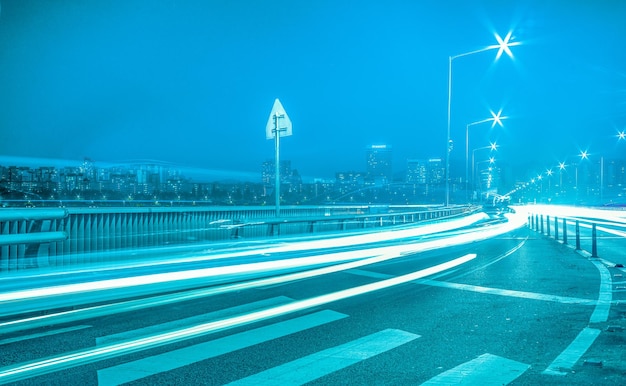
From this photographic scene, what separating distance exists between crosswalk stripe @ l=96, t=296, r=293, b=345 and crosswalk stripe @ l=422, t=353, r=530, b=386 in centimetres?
354

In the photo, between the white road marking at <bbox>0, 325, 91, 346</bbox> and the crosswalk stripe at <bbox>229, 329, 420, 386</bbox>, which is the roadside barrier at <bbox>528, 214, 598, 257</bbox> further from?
the white road marking at <bbox>0, 325, 91, 346</bbox>

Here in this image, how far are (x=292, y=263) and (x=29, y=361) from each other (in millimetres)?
7953

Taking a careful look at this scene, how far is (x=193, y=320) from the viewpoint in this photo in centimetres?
778

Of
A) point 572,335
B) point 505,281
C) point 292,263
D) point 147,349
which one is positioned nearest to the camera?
point 147,349

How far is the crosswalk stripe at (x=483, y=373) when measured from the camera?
5.10 m

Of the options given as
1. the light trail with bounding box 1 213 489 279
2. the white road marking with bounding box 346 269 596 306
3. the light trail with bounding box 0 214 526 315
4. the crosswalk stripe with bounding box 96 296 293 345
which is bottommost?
the white road marking with bounding box 346 269 596 306

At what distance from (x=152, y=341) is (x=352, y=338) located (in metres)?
2.29

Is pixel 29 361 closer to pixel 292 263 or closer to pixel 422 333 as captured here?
pixel 422 333

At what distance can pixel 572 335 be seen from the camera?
6.86m

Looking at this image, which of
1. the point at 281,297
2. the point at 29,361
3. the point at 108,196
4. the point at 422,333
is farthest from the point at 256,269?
the point at 108,196

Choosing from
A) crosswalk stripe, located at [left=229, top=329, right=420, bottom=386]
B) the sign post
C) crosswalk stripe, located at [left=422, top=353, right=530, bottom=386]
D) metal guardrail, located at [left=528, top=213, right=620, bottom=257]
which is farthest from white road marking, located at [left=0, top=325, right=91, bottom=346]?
metal guardrail, located at [left=528, top=213, right=620, bottom=257]

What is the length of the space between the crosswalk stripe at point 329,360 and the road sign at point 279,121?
34.1 ft

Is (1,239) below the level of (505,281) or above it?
above

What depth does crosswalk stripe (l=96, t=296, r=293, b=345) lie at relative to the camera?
22.4 feet
